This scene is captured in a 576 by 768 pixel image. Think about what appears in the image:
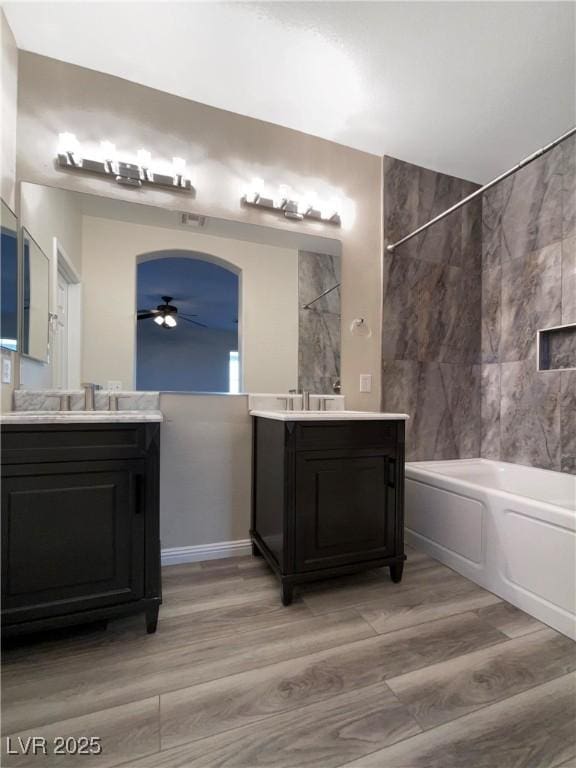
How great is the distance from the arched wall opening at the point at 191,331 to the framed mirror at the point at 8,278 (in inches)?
20.5

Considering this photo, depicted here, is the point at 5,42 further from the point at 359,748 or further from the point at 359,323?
the point at 359,748

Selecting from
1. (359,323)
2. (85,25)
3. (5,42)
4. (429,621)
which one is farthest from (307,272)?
(429,621)

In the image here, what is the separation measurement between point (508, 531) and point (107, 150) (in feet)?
8.95

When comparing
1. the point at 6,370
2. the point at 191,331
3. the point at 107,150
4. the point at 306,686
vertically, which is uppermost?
the point at 107,150

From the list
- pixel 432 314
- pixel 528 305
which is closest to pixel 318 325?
pixel 432 314

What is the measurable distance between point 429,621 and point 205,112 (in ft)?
9.28

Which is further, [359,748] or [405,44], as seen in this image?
[405,44]

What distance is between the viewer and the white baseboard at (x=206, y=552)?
188 centimetres

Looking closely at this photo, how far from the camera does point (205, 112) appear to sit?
1955 mm

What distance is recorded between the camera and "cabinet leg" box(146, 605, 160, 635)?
52.1 inches

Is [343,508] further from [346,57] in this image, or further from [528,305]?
[346,57]

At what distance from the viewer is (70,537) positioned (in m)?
1.22

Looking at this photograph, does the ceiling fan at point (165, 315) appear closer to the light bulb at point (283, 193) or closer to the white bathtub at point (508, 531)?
the light bulb at point (283, 193)

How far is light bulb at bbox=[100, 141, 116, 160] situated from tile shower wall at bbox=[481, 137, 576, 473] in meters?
2.67
